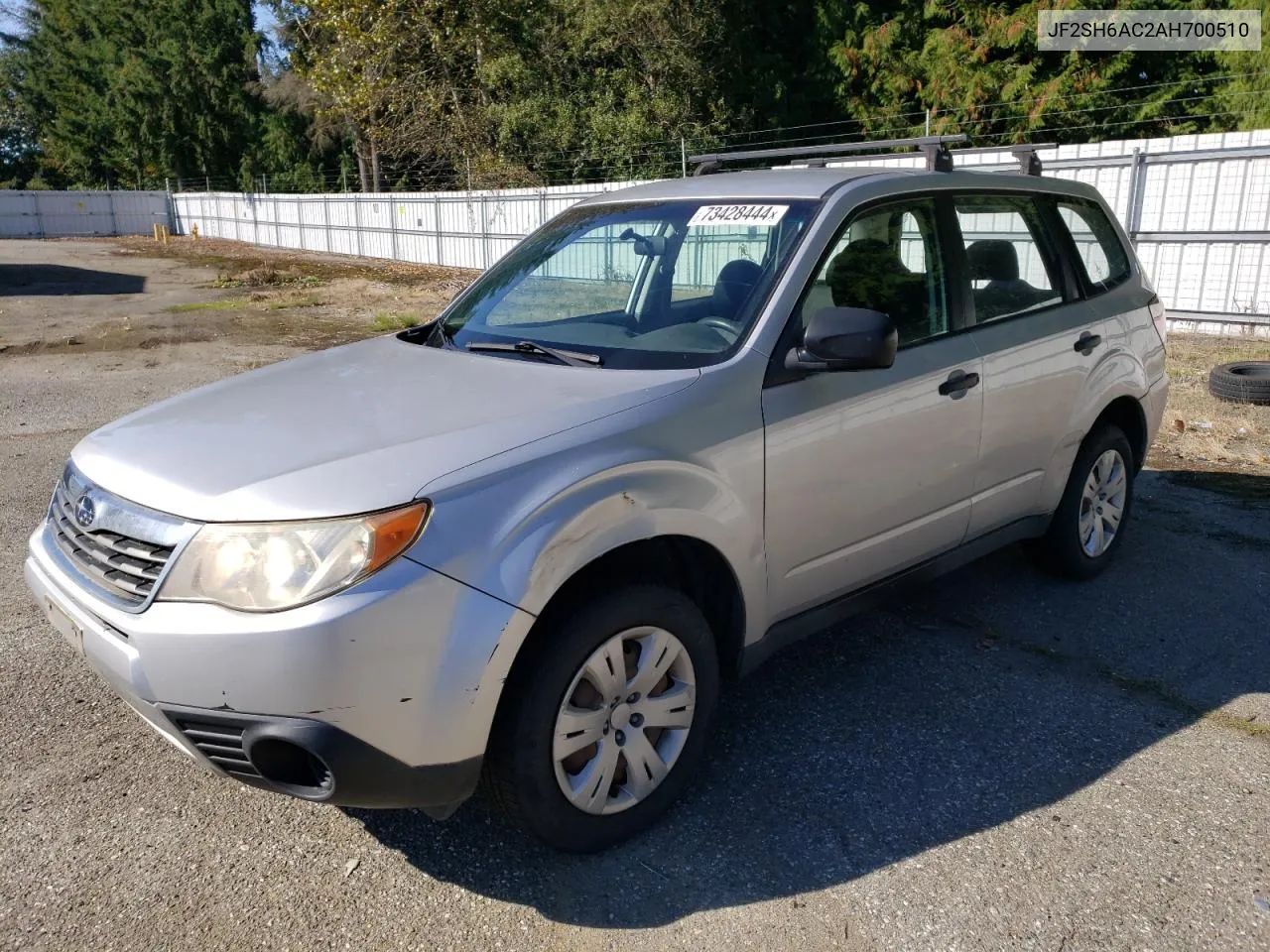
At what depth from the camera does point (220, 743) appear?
96.5 inches

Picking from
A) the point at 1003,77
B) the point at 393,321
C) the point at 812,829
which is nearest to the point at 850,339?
the point at 812,829

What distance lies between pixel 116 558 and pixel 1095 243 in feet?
13.9

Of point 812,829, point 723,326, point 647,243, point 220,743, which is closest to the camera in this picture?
point 220,743

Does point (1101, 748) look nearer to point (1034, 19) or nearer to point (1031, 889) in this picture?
point (1031, 889)

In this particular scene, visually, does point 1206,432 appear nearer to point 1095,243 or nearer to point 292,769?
point 1095,243

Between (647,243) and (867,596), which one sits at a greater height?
(647,243)

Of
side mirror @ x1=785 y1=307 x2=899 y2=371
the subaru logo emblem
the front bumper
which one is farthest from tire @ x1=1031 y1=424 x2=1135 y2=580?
the subaru logo emblem

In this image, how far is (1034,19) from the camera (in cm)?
2408

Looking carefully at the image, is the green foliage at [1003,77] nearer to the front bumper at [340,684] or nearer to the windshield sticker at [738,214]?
Answer: the windshield sticker at [738,214]

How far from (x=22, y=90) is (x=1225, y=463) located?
239 ft

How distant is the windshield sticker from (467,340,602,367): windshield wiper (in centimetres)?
76

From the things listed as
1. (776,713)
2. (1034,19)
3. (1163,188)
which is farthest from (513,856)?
(1034,19)

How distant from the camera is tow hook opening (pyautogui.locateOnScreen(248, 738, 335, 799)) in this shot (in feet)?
7.94

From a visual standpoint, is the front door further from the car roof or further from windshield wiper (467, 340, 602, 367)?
windshield wiper (467, 340, 602, 367)
